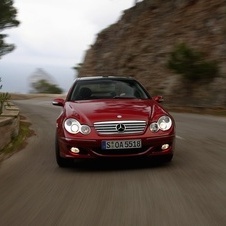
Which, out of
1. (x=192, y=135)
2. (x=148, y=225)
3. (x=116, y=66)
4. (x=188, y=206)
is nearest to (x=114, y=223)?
(x=148, y=225)

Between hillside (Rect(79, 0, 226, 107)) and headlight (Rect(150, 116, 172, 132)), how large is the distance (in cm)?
1516

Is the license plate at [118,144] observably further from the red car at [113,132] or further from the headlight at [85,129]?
the headlight at [85,129]

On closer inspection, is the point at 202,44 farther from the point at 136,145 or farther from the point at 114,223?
the point at 114,223

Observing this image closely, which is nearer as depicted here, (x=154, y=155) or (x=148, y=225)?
(x=148, y=225)

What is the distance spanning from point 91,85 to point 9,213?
14.8ft

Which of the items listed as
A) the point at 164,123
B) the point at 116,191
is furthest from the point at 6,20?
the point at 116,191

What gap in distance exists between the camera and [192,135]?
12.3 meters

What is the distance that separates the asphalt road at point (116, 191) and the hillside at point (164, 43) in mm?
15197

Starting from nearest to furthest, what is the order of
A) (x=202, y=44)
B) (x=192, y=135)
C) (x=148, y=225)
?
1. (x=148, y=225)
2. (x=192, y=135)
3. (x=202, y=44)

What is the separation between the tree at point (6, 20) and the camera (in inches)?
1320

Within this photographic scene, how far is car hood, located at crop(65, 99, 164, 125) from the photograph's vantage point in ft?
24.9

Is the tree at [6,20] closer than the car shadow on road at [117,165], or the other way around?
the car shadow on road at [117,165]

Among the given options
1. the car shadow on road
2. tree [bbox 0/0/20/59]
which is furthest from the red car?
tree [bbox 0/0/20/59]

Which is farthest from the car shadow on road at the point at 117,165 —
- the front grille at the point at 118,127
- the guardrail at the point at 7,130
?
the guardrail at the point at 7,130
